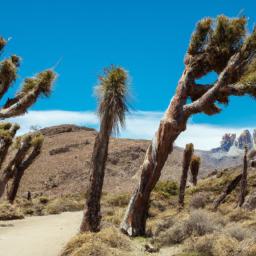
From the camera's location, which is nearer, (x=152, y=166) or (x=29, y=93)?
(x=152, y=166)

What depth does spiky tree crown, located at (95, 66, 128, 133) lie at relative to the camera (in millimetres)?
14445

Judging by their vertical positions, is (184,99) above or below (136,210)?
above

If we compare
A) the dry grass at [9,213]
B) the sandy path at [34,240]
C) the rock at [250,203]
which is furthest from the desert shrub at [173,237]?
Result: the dry grass at [9,213]

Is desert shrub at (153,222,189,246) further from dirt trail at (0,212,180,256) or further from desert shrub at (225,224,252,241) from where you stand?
desert shrub at (225,224,252,241)

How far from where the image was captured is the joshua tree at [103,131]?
14.3 metres

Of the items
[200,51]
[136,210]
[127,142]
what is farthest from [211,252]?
[127,142]

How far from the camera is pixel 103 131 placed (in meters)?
14.5

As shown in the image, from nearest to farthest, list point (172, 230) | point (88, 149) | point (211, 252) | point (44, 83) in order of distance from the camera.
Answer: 1. point (211, 252)
2. point (172, 230)
3. point (44, 83)
4. point (88, 149)

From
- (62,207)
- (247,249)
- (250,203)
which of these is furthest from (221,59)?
(62,207)

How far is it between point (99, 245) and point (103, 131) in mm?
4057

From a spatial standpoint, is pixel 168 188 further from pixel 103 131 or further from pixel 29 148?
pixel 103 131

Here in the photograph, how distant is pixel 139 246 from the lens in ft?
42.0

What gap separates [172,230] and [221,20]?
20.3 feet

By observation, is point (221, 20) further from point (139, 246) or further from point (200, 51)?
point (139, 246)
